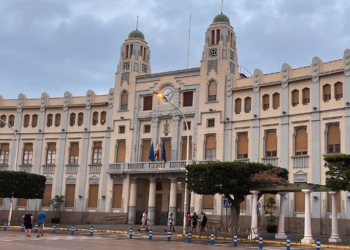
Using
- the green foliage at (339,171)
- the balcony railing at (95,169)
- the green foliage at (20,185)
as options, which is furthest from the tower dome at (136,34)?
the green foliage at (339,171)

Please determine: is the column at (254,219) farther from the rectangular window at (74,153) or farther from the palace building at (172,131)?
the rectangular window at (74,153)

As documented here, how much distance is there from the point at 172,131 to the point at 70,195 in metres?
14.3

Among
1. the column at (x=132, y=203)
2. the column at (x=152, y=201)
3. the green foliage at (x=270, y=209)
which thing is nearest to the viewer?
the green foliage at (x=270, y=209)

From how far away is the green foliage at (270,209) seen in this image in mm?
43091

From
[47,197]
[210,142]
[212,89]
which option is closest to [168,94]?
[212,89]

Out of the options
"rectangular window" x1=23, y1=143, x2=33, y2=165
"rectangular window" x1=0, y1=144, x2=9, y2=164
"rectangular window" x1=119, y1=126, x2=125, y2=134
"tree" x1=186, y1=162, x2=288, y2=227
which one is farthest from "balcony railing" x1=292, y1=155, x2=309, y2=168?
"rectangular window" x1=0, y1=144, x2=9, y2=164

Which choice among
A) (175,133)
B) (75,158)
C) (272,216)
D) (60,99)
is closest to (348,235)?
(272,216)

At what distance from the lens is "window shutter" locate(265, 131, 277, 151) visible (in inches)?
1827

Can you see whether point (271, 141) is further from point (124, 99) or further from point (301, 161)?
point (124, 99)

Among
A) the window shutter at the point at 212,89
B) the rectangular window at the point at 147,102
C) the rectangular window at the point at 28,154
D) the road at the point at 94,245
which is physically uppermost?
the window shutter at the point at 212,89

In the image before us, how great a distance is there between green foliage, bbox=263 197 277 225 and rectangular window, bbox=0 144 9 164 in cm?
3216

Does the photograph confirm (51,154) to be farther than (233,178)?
Yes

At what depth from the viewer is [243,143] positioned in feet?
159

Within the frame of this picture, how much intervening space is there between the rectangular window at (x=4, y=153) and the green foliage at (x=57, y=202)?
8.44 metres
